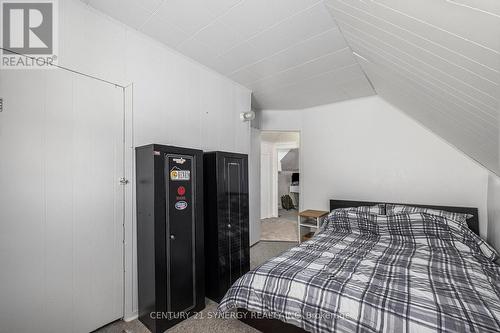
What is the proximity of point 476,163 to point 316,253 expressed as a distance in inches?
100

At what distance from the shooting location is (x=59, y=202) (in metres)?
1.71

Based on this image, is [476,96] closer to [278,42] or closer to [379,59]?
[379,59]

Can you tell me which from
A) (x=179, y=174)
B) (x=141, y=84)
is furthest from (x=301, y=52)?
(x=179, y=174)

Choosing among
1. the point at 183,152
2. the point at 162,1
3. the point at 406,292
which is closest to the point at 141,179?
the point at 183,152

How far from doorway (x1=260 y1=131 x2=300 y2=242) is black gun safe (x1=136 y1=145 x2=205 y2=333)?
8.40ft

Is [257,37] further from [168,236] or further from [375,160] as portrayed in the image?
[375,160]

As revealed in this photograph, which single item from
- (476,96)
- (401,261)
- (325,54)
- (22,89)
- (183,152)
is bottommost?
(401,261)

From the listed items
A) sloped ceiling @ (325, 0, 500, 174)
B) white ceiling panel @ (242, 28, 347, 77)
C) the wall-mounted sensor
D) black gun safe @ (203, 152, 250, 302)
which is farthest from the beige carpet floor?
white ceiling panel @ (242, 28, 347, 77)

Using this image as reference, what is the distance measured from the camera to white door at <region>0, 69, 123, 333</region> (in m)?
1.52

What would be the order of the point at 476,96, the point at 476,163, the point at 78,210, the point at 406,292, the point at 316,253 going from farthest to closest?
the point at 476,163
the point at 316,253
the point at 78,210
the point at 406,292
the point at 476,96

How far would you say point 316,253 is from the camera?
2.30 m

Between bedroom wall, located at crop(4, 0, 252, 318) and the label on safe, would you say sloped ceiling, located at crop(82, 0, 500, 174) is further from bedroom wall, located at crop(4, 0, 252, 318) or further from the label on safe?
the label on safe

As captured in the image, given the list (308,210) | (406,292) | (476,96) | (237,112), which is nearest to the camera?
(476,96)

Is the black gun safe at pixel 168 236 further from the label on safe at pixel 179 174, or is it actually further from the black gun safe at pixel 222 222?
the black gun safe at pixel 222 222
